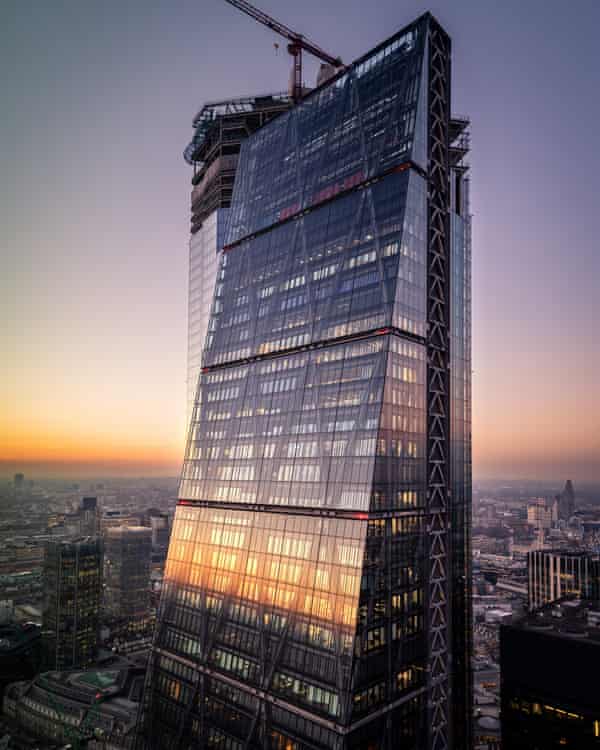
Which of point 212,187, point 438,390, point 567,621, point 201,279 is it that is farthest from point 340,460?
point 212,187

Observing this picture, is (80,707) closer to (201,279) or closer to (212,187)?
(201,279)

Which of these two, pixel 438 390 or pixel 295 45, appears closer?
pixel 438 390

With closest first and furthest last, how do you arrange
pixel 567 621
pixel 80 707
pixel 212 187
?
1. pixel 567 621
2. pixel 80 707
3. pixel 212 187

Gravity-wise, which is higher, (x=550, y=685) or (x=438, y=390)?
(x=438, y=390)

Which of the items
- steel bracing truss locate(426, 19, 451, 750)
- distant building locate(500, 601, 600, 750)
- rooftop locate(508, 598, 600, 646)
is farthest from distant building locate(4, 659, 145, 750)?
rooftop locate(508, 598, 600, 646)

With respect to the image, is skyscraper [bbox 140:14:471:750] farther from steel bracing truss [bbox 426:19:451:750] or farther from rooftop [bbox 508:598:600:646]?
rooftop [bbox 508:598:600:646]

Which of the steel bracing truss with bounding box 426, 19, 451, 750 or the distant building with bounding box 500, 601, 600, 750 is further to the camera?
the distant building with bounding box 500, 601, 600, 750

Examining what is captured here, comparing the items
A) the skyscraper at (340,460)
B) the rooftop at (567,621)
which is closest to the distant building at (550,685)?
the rooftop at (567,621)
